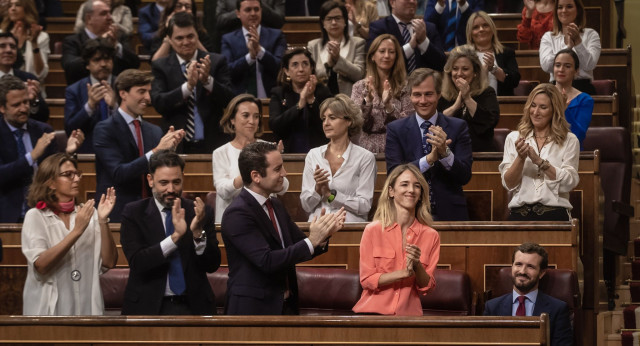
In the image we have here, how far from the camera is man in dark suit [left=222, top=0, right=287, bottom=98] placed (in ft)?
24.3

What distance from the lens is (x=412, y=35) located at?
7.26 meters

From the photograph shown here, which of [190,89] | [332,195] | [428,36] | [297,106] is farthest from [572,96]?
[190,89]

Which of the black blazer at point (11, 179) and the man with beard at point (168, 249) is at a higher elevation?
the black blazer at point (11, 179)

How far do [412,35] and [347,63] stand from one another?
0.47m

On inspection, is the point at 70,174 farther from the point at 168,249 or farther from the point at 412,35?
the point at 412,35

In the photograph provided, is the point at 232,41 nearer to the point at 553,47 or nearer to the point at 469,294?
the point at 553,47

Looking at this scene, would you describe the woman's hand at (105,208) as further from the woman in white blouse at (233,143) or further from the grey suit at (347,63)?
the grey suit at (347,63)

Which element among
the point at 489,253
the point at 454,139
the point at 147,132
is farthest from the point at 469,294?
the point at 147,132

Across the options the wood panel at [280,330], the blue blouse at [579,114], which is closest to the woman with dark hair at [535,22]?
the blue blouse at [579,114]

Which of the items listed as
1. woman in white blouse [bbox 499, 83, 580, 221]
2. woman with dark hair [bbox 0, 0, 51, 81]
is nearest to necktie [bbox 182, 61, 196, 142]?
woman with dark hair [bbox 0, 0, 51, 81]

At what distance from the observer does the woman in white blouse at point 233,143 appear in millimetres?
5816

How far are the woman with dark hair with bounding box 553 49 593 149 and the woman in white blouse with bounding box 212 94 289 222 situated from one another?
1698 millimetres

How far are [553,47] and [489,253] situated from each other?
93.8 inches

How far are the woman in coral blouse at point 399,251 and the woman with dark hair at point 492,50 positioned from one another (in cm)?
238
